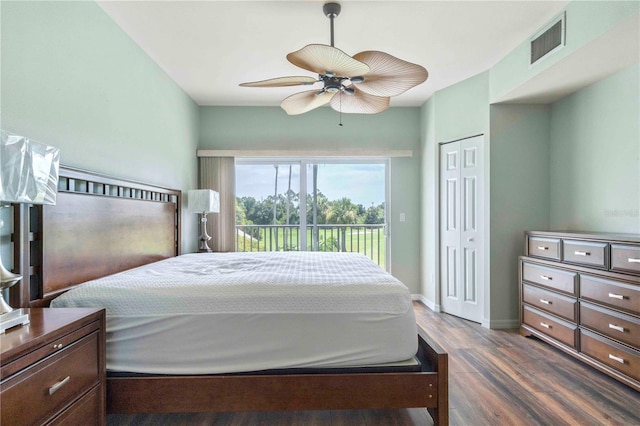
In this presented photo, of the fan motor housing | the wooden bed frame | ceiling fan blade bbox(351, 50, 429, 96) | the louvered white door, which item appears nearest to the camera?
the wooden bed frame

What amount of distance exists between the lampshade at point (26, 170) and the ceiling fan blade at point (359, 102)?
1856 mm

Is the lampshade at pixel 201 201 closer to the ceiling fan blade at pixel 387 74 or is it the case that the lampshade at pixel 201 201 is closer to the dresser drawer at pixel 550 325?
the ceiling fan blade at pixel 387 74

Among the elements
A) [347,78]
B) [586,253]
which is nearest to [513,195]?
[586,253]

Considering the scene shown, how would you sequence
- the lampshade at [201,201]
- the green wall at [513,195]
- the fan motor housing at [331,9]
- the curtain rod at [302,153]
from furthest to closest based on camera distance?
the curtain rod at [302,153] < the lampshade at [201,201] < the green wall at [513,195] < the fan motor housing at [331,9]

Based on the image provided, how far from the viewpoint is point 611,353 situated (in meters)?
2.30

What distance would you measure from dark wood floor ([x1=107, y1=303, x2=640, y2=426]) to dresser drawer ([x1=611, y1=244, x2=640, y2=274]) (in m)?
0.81

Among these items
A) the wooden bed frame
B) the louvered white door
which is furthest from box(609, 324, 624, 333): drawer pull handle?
the wooden bed frame

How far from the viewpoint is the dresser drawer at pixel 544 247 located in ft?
9.36

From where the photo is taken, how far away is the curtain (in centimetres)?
442

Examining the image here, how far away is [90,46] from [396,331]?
2702mm

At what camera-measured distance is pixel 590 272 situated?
2490 millimetres

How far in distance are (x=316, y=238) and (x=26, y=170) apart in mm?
3626

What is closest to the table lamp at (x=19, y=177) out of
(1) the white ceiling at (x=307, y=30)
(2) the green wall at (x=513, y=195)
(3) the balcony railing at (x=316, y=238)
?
(1) the white ceiling at (x=307, y=30)

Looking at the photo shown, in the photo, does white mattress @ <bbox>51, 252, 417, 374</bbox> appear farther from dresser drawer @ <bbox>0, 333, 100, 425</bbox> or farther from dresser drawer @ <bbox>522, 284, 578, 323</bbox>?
dresser drawer @ <bbox>522, 284, 578, 323</bbox>
